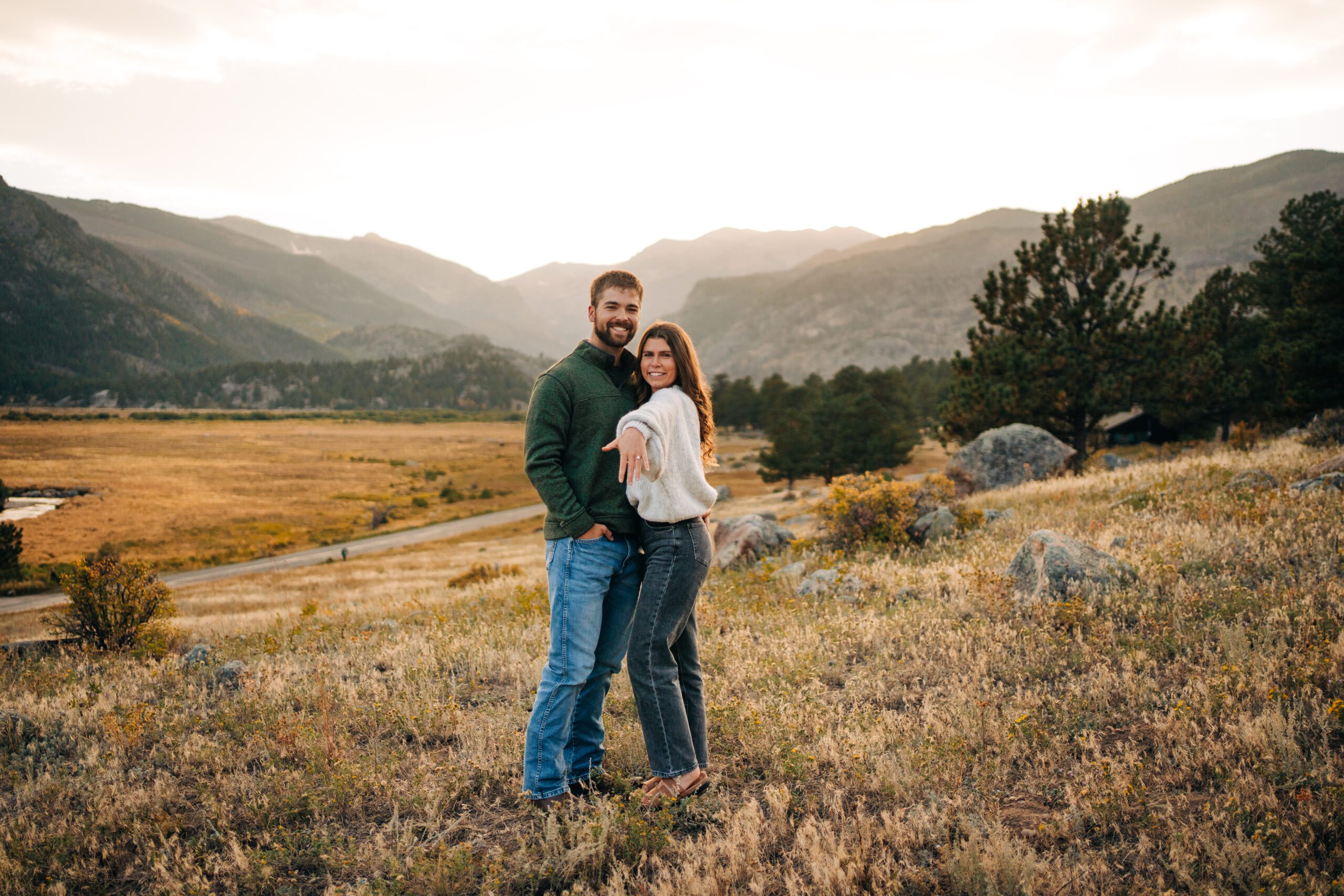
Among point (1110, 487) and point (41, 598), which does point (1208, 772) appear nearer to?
point (1110, 487)

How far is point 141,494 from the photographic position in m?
52.7

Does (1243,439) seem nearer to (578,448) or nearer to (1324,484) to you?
(1324,484)

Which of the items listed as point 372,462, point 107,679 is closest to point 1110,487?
point 107,679

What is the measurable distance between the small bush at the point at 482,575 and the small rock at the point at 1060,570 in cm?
1283

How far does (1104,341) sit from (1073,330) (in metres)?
0.96

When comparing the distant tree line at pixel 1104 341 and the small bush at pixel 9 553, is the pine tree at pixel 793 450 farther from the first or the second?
the small bush at pixel 9 553

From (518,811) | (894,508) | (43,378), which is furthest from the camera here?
(43,378)

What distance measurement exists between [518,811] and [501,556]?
95.2 ft

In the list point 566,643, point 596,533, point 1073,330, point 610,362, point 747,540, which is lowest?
point 747,540

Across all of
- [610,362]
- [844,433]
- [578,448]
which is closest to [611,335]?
[610,362]

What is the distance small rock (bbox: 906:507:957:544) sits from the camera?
1143 centimetres

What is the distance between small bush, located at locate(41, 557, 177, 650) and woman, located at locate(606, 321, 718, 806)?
865 cm

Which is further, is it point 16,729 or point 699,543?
point 16,729

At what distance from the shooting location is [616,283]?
4.06m
